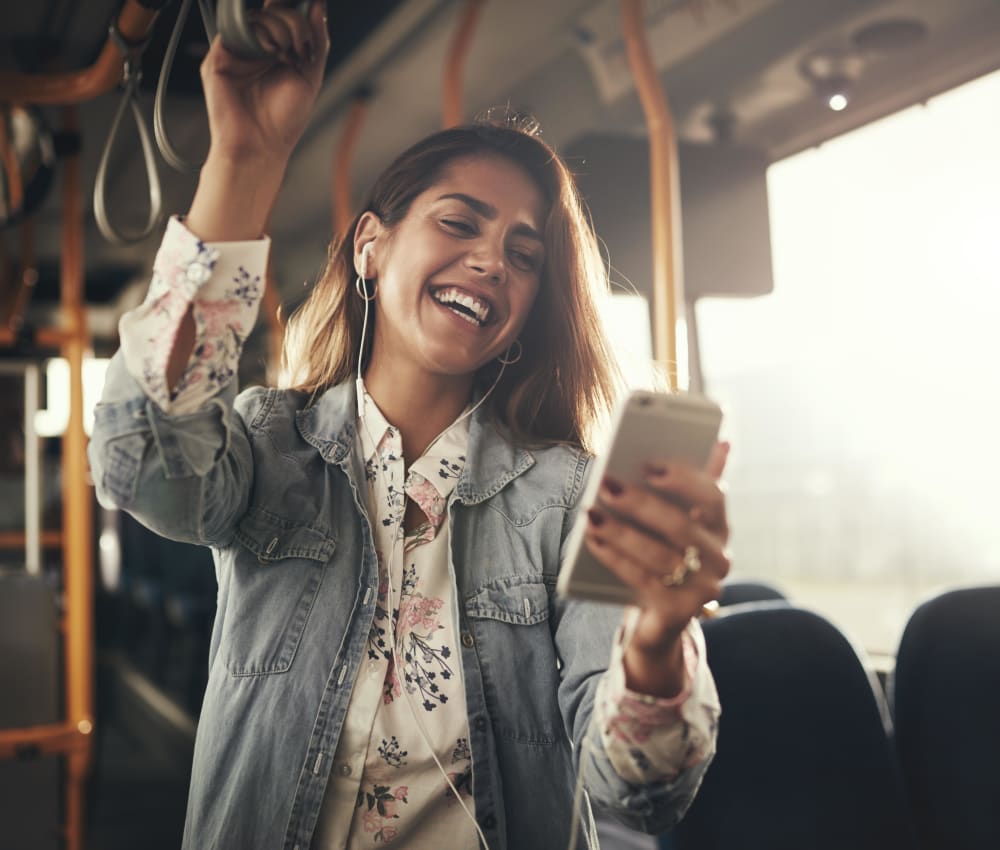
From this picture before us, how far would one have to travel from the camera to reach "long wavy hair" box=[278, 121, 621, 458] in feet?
3.71

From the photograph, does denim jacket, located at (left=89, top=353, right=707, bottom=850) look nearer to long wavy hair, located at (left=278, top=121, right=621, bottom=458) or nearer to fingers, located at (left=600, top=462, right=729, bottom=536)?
long wavy hair, located at (left=278, top=121, right=621, bottom=458)

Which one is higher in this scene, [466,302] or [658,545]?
[466,302]

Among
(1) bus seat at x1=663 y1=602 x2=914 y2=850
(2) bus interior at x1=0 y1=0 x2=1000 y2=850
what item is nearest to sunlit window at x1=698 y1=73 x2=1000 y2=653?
(2) bus interior at x1=0 y1=0 x2=1000 y2=850

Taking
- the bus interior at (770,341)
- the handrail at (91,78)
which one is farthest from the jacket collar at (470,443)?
the bus interior at (770,341)

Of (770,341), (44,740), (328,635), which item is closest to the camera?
(328,635)

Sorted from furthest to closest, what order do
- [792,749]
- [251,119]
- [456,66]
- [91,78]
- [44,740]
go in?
[44,740] < [456,66] < [792,749] < [91,78] < [251,119]

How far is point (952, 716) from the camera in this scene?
2.02m

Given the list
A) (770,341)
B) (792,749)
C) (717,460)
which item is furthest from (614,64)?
(717,460)

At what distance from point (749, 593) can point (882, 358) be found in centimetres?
91

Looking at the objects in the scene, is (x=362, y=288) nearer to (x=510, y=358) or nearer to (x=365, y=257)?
(x=365, y=257)

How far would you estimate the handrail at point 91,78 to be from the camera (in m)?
1.11

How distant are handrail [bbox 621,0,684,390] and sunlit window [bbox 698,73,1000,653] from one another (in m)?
0.74

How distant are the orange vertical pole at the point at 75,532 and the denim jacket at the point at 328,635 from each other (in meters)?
1.98

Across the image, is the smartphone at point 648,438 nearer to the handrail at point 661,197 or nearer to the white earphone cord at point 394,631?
the white earphone cord at point 394,631
